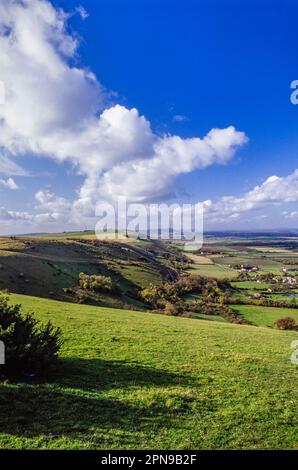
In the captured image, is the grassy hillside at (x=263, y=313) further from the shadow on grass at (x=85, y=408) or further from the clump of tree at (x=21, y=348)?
the clump of tree at (x=21, y=348)

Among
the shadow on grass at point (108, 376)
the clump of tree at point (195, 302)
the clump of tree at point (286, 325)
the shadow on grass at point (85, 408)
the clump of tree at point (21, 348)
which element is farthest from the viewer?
the clump of tree at point (195, 302)

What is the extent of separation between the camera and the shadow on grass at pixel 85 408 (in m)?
9.67

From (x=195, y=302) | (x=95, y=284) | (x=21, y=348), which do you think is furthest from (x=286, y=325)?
(x=21, y=348)

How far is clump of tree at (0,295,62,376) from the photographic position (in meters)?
13.1

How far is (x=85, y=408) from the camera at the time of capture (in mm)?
11102

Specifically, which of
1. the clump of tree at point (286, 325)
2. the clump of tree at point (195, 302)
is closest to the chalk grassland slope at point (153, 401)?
the clump of tree at point (286, 325)

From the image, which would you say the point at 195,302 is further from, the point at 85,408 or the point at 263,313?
the point at 85,408

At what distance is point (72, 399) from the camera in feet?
38.3

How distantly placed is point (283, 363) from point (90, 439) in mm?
13680

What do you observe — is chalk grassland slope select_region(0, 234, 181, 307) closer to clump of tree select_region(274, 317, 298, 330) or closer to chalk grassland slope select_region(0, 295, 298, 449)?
clump of tree select_region(274, 317, 298, 330)

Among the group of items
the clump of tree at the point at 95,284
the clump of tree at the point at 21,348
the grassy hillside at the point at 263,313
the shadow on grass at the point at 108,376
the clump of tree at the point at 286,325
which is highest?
the clump of tree at the point at 21,348

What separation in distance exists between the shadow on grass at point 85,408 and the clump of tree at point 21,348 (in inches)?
34.5
